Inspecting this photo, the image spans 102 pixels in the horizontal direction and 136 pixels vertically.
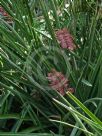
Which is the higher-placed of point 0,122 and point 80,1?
point 80,1

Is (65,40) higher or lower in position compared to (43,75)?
higher

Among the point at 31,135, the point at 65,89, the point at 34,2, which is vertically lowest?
the point at 31,135

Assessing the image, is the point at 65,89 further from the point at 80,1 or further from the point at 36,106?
the point at 80,1

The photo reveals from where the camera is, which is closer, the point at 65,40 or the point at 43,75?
the point at 65,40

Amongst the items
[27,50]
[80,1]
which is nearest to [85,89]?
[27,50]

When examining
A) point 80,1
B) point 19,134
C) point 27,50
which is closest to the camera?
point 19,134

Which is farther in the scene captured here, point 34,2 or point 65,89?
point 34,2

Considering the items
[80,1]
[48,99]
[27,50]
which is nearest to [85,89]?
[48,99]

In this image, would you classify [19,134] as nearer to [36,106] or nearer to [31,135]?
[31,135]

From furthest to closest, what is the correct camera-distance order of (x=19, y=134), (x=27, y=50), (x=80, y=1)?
(x=80, y=1) → (x=27, y=50) → (x=19, y=134)
